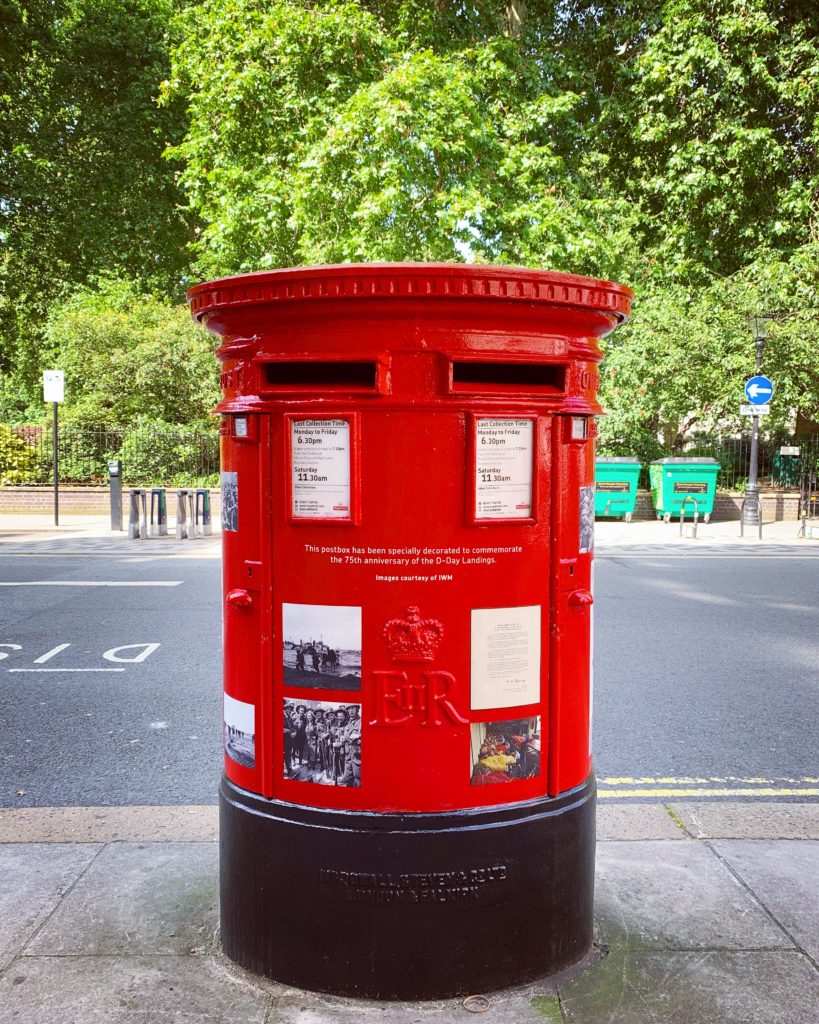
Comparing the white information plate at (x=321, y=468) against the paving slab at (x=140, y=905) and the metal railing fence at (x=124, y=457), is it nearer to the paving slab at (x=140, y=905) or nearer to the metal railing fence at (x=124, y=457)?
the paving slab at (x=140, y=905)

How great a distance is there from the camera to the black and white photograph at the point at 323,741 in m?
2.58

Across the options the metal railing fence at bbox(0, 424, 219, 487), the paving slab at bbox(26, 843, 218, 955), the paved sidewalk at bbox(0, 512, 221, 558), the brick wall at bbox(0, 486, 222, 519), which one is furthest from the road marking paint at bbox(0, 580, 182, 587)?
the metal railing fence at bbox(0, 424, 219, 487)

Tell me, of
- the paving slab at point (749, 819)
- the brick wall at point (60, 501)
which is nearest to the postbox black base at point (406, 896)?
the paving slab at point (749, 819)

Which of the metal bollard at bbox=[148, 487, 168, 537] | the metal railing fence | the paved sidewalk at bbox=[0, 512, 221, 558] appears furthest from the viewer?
the metal railing fence

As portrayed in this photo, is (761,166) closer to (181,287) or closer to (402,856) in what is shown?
(181,287)

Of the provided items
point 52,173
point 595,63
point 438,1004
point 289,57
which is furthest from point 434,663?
point 52,173

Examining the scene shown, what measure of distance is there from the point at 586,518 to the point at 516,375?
0.49m

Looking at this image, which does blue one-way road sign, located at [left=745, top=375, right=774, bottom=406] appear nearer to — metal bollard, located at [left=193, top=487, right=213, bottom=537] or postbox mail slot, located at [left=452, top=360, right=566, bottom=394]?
metal bollard, located at [left=193, top=487, right=213, bottom=537]

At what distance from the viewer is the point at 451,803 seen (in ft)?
8.47

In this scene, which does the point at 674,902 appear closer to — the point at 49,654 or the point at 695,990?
the point at 695,990

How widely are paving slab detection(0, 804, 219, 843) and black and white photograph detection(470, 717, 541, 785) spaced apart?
165 centimetres

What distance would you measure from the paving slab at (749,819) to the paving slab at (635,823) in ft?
0.24

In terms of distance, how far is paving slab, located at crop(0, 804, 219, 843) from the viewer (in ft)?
12.5

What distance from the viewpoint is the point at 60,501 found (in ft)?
69.4
